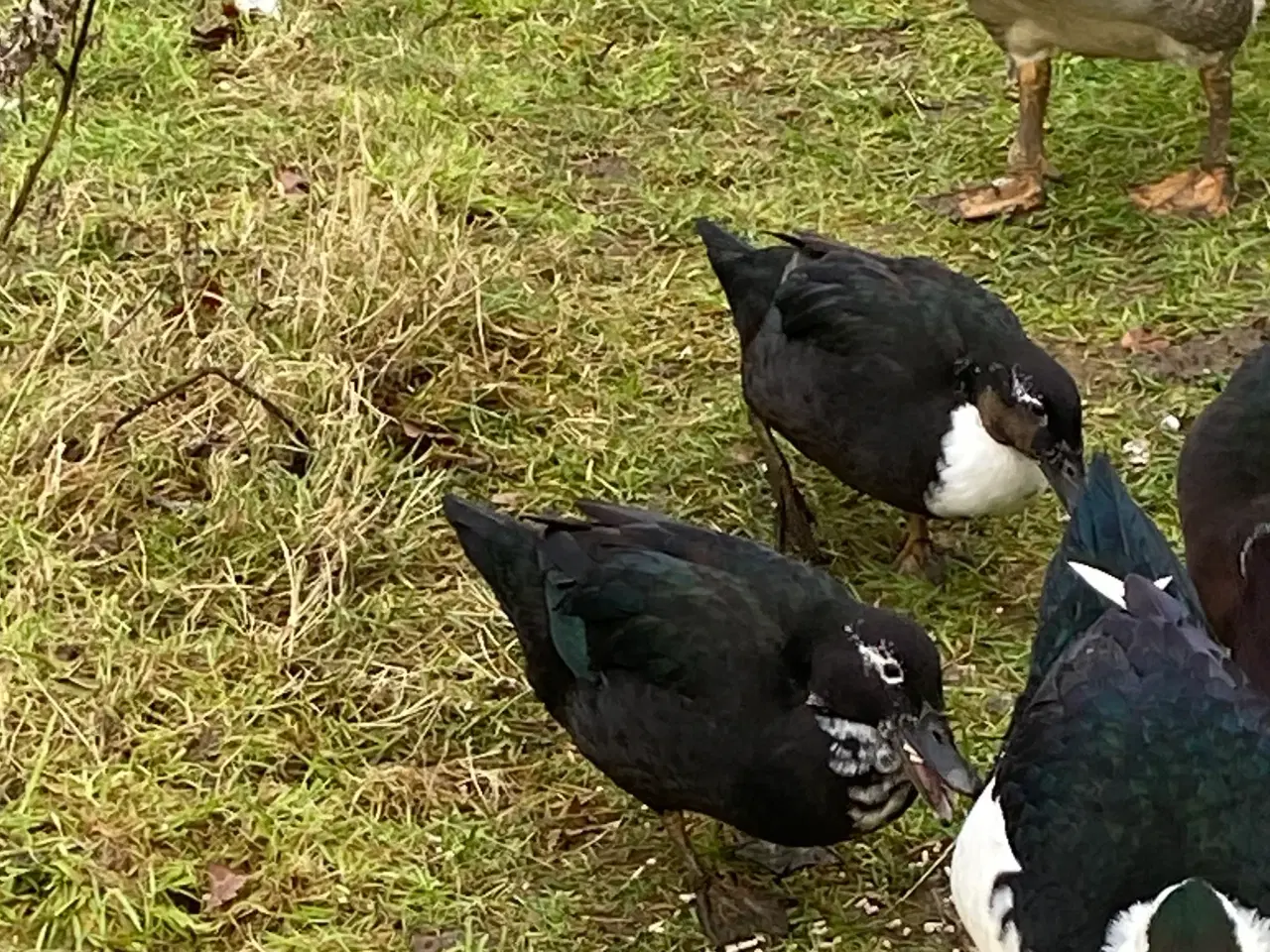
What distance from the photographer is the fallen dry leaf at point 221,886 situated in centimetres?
316

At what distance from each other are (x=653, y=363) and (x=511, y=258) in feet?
1.89

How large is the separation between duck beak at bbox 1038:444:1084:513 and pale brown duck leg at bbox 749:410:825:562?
567 millimetres

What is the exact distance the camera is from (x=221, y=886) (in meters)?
3.19

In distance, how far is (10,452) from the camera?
4.09 m

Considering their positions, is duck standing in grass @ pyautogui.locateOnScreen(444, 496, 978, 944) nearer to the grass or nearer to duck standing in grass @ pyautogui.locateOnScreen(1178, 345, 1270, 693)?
the grass

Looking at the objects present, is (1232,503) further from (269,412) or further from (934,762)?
(269,412)

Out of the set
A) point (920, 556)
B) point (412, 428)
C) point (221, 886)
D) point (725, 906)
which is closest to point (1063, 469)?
point (920, 556)

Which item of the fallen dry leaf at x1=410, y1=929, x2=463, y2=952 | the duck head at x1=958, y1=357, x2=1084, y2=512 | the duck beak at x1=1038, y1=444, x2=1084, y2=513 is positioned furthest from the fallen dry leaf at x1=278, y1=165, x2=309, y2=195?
the fallen dry leaf at x1=410, y1=929, x2=463, y2=952

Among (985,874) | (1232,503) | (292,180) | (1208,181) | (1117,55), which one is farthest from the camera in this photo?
(292,180)

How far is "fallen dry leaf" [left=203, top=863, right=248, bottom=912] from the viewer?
316cm

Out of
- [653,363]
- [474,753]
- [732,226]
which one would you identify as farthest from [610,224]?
[474,753]

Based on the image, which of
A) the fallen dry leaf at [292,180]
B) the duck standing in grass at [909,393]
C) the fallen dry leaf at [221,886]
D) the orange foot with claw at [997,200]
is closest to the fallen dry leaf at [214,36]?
the fallen dry leaf at [292,180]

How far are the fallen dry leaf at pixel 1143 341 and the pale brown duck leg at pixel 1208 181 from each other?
2.04 ft

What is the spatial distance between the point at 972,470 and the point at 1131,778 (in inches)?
43.1
